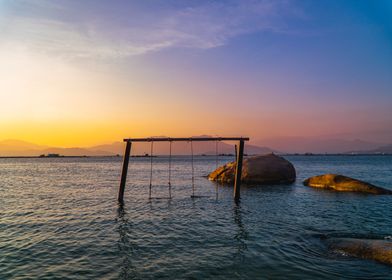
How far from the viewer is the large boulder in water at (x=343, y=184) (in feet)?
72.6

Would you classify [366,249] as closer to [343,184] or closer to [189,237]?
[189,237]

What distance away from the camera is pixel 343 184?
24125 mm

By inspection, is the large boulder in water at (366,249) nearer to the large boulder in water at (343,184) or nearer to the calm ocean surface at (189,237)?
the calm ocean surface at (189,237)

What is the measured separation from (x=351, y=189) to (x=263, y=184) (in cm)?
808

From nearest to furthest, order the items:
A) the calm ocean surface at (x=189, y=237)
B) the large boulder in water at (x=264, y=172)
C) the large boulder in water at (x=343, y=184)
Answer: the calm ocean surface at (x=189, y=237) → the large boulder in water at (x=343, y=184) → the large boulder in water at (x=264, y=172)

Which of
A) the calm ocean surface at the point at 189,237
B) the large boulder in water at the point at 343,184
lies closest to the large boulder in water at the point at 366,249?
the calm ocean surface at the point at 189,237

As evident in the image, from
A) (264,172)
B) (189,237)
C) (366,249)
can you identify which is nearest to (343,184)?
(264,172)

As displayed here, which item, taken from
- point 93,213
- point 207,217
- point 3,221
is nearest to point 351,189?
point 207,217

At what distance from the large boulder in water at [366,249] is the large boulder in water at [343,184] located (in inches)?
566

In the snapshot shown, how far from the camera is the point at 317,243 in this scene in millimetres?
10594

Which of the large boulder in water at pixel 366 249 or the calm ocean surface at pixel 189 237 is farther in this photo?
the large boulder in water at pixel 366 249

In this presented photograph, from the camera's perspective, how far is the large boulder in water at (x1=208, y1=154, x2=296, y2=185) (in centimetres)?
2906

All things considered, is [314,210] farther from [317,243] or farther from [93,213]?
[93,213]

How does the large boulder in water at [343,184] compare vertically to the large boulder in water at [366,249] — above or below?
above
